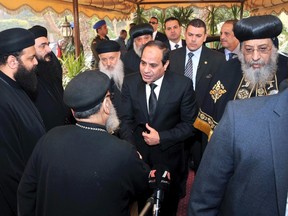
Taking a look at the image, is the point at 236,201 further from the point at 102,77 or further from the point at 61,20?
the point at 61,20

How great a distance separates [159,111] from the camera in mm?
2773

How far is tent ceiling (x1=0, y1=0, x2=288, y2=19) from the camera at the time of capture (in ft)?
18.1

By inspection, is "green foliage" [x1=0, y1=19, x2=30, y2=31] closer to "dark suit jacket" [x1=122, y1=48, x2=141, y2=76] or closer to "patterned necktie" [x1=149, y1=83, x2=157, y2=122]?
"dark suit jacket" [x1=122, y1=48, x2=141, y2=76]

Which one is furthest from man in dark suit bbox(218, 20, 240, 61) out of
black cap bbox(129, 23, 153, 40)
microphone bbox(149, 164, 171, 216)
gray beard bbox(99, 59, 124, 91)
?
microphone bbox(149, 164, 171, 216)

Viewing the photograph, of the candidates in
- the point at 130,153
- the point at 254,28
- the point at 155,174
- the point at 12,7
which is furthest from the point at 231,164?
the point at 12,7

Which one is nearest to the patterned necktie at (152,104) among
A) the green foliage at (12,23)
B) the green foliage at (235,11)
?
the green foliage at (12,23)

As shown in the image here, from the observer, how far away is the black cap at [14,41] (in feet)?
7.73

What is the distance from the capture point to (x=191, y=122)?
2834 mm

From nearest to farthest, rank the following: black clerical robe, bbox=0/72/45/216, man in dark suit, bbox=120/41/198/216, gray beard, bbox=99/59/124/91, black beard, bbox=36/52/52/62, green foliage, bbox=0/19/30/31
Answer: black clerical robe, bbox=0/72/45/216 → man in dark suit, bbox=120/41/198/216 → black beard, bbox=36/52/52/62 → gray beard, bbox=99/59/124/91 → green foliage, bbox=0/19/30/31

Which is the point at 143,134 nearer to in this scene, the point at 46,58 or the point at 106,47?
the point at 46,58

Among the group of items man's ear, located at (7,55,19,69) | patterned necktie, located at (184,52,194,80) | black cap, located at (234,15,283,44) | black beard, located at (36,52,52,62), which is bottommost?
patterned necktie, located at (184,52,194,80)

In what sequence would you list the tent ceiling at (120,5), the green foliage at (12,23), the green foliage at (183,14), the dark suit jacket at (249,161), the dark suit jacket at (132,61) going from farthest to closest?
the green foliage at (183,14) < the tent ceiling at (120,5) < the green foliage at (12,23) < the dark suit jacket at (132,61) < the dark suit jacket at (249,161)

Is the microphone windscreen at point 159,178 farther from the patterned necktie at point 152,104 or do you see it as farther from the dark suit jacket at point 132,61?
the dark suit jacket at point 132,61

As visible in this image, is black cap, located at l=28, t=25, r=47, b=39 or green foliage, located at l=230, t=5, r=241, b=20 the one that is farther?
green foliage, located at l=230, t=5, r=241, b=20
